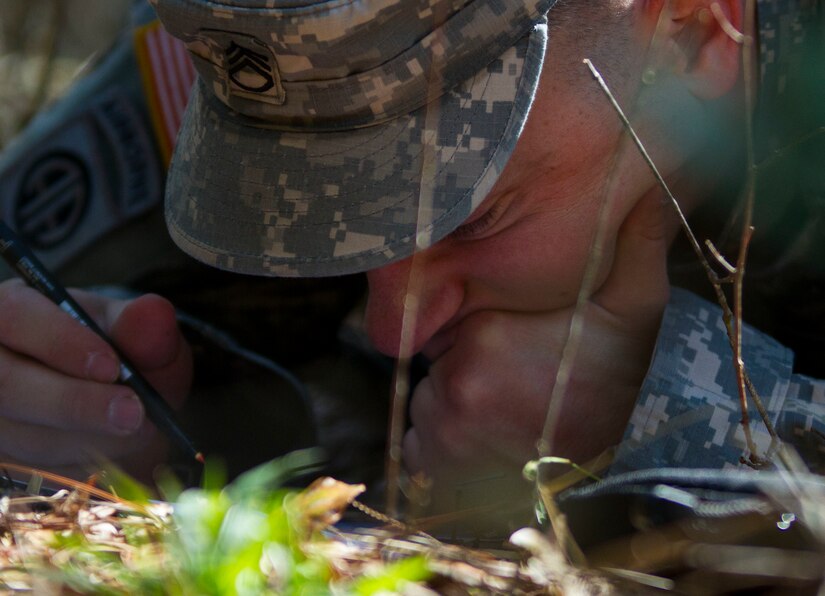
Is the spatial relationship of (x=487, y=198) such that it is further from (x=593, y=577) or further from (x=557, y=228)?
(x=593, y=577)

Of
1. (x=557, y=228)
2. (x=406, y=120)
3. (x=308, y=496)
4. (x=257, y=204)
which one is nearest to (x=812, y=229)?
(x=557, y=228)

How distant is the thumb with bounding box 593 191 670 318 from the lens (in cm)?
154

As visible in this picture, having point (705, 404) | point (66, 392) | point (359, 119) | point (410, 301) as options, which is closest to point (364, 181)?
point (359, 119)

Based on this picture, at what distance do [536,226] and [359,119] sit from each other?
0.29 meters

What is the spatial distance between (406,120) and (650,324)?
0.50 m

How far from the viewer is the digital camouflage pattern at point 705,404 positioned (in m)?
1.34

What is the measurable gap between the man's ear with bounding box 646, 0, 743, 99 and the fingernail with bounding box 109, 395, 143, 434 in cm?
91

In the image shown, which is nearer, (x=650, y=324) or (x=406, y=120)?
(x=406, y=120)

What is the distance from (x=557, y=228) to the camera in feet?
4.79

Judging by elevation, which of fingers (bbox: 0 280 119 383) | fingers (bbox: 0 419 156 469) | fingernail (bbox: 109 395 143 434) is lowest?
fingers (bbox: 0 419 156 469)

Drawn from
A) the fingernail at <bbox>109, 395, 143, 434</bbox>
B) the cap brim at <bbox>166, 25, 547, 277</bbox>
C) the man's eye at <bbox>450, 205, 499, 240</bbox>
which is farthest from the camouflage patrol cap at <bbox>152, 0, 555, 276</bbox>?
the fingernail at <bbox>109, 395, 143, 434</bbox>

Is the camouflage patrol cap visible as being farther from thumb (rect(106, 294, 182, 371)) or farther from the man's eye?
thumb (rect(106, 294, 182, 371))

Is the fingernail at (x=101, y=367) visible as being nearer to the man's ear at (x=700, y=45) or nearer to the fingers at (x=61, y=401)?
the fingers at (x=61, y=401)

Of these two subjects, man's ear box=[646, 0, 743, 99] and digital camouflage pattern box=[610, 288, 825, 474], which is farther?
man's ear box=[646, 0, 743, 99]
